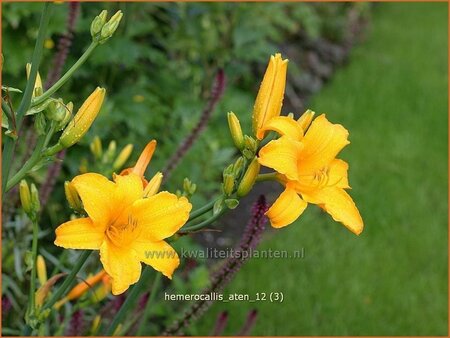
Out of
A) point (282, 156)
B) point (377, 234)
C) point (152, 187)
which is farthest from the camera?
point (377, 234)

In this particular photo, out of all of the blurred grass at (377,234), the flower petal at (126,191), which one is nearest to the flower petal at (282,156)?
the flower petal at (126,191)

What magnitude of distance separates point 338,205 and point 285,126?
0.55ft

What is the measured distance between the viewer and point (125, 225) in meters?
1.31

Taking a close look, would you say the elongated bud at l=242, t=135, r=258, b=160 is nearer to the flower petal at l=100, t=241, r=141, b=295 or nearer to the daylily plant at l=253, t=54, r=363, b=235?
the daylily plant at l=253, t=54, r=363, b=235

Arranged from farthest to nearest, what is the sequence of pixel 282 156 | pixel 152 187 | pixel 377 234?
pixel 377 234
pixel 152 187
pixel 282 156

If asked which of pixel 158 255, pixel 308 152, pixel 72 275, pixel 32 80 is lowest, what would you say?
pixel 72 275

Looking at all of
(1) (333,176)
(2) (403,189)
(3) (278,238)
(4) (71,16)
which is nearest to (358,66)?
(2) (403,189)

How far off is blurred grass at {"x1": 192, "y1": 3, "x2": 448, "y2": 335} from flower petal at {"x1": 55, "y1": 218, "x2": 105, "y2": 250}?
1647mm

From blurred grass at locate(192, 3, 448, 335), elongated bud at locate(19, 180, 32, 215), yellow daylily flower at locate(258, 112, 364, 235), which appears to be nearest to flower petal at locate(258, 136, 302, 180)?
yellow daylily flower at locate(258, 112, 364, 235)

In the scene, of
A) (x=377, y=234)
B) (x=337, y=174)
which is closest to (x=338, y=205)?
(x=337, y=174)

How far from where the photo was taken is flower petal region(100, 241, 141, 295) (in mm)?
1250

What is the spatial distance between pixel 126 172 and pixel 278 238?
7.73 ft

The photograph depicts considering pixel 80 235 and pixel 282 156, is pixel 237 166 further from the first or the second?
pixel 80 235

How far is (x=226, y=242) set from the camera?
3576 millimetres
